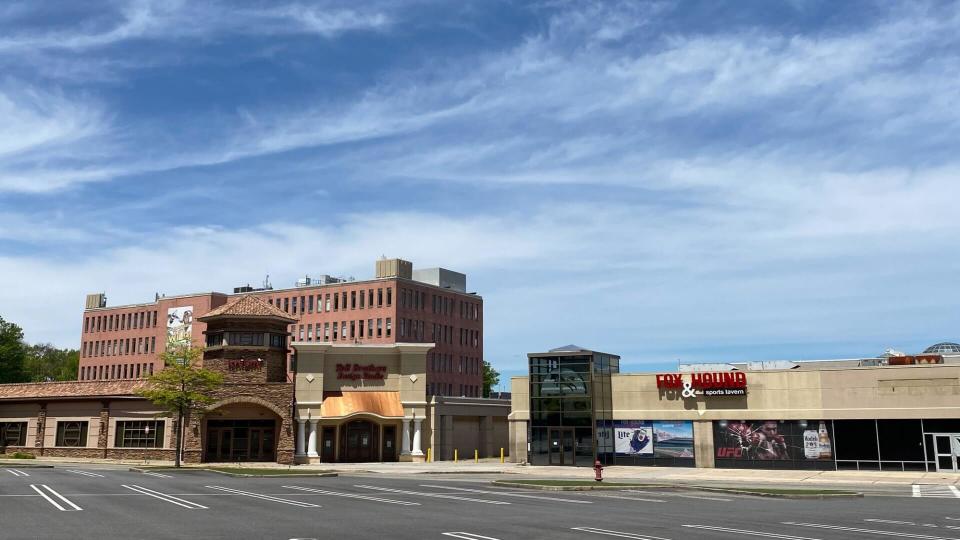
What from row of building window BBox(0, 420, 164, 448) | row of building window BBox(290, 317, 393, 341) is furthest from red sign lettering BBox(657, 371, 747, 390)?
row of building window BBox(290, 317, 393, 341)

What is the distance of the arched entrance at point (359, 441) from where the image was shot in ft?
199

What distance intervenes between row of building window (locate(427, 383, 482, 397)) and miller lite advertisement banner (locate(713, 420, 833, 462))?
6077cm

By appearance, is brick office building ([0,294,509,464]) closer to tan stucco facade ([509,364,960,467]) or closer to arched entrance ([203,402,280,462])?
arched entrance ([203,402,280,462])

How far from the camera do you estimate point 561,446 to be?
54.8 m

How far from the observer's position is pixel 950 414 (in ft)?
153

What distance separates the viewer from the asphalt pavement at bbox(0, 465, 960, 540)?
2062cm

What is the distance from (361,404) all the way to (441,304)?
60.4 metres

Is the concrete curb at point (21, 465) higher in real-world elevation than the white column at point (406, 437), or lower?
lower

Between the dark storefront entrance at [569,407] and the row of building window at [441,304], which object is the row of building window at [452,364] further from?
the dark storefront entrance at [569,407]

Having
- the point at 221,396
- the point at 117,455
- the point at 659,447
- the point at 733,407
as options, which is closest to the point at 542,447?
the point at 659,447

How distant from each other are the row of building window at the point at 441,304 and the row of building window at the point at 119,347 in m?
45.3

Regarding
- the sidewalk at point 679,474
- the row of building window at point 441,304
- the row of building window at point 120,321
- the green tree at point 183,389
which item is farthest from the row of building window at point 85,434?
the row of building window at point 120,321

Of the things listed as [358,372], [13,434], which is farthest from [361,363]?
[13,434]

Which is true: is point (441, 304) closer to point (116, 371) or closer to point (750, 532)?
point (116, 371)
